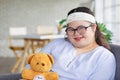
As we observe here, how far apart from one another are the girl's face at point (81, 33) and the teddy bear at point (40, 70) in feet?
0.85

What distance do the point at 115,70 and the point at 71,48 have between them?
354 millimetres

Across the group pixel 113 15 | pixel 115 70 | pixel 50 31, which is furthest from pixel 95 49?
pixel 50 31

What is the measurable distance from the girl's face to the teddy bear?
258mm

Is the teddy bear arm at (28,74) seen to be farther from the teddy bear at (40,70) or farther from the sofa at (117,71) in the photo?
the sofa at (117,71)

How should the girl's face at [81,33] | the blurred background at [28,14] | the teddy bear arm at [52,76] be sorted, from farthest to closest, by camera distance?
the blurred background at [28,14], the girl's face at [81,33], the teddy bear arm at [52,76]

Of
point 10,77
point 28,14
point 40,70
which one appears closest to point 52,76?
point 40,70

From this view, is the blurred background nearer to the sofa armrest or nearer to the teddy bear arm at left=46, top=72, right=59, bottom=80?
the sofa armrest

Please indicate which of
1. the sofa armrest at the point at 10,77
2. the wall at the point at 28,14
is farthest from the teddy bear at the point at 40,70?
the wall at the point at 28,14

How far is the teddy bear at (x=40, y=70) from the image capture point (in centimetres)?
173

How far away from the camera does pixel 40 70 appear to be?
1.73m

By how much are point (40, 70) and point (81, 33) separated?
0.39 meters

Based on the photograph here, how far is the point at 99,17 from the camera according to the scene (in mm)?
4848

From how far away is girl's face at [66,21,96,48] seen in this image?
6.20 ft

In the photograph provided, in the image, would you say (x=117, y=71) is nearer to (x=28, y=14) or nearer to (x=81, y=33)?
(x=81, y=33)
